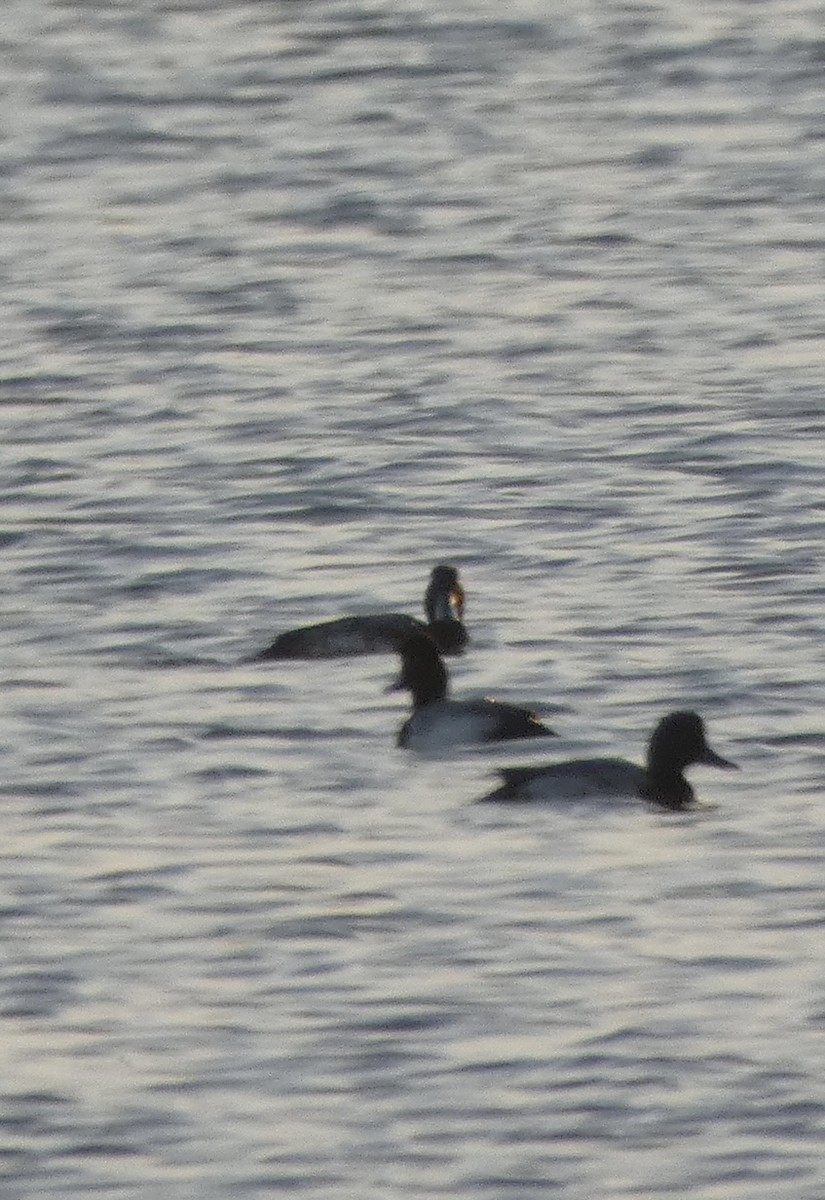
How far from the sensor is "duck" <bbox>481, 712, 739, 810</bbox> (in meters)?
15.8

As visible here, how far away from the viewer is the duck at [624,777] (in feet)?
51.8

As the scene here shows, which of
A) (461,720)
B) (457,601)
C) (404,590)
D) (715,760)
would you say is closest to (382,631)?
(457,601)

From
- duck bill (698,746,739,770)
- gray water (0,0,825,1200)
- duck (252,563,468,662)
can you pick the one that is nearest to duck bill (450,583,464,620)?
duck (252,563,468,662)

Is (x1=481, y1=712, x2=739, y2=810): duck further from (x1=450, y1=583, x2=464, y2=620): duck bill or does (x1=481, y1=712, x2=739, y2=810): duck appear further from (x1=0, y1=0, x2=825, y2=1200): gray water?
(x1=450, y1=583, x2=464, y2=620): duck bill

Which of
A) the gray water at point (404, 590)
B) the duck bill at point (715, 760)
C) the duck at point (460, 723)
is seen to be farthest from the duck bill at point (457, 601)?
the duck bill at point (715, 760)

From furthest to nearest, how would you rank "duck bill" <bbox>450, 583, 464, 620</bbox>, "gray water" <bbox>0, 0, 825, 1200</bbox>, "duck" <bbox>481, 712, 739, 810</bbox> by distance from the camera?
"duck bill" <bbox>450, 583, 464, 620</bbox>
"duck" <bbox>481, 712, 739, 810</bbox>
"gray water" <bbox>0, 0, 825, 1200</bbox>

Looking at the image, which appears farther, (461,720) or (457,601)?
(457,601)

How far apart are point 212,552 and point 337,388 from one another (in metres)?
4.37

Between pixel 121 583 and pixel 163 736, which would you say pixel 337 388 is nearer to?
pixel 121 583

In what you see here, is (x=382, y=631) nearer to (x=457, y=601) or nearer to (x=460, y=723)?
(x=457, y=601)

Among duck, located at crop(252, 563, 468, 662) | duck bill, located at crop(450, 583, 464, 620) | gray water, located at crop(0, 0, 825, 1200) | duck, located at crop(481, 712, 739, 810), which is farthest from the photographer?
duck bill, located at crop(450, 583, 464, 620)

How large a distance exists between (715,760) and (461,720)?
1.33 metres

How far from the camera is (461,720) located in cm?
1703

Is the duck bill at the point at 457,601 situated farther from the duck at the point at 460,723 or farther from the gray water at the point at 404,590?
the duck at the point at 460,723
